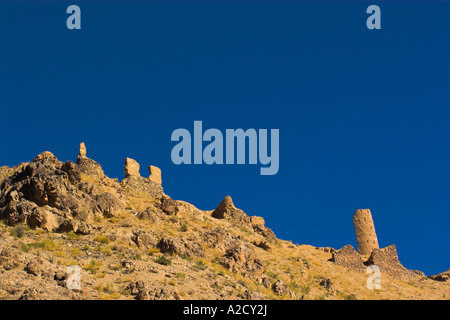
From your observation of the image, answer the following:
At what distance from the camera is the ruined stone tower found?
56.8 metres

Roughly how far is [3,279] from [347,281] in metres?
25.9

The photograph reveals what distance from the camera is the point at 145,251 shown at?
3981cm

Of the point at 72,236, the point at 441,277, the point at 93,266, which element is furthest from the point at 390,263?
the point at 93,266

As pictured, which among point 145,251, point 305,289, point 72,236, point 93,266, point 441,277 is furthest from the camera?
point 441,277

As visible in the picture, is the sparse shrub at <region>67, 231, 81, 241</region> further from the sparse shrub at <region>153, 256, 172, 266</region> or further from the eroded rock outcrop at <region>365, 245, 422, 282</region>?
the eroded rock outcrop at <region>365, 245, 422, 282</region>

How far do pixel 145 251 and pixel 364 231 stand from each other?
2478cm

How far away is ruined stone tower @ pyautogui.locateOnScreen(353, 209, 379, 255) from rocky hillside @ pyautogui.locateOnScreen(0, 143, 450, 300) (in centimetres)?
192

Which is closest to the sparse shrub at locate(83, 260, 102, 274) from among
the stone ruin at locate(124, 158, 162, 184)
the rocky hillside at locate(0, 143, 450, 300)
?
the rocky hillside at locate(0, 143, 450, 300)

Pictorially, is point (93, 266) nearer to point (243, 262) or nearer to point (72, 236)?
point (72, 236)

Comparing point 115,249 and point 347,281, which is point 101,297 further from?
point 347,281

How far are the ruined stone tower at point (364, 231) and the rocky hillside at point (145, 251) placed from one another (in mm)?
1915

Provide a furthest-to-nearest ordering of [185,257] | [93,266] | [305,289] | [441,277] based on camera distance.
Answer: [441,277], [305,289], [185,257], [93,266]

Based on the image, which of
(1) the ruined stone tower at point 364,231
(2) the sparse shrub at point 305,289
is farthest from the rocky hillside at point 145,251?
(1) the ruined stone tower at point 364,231
